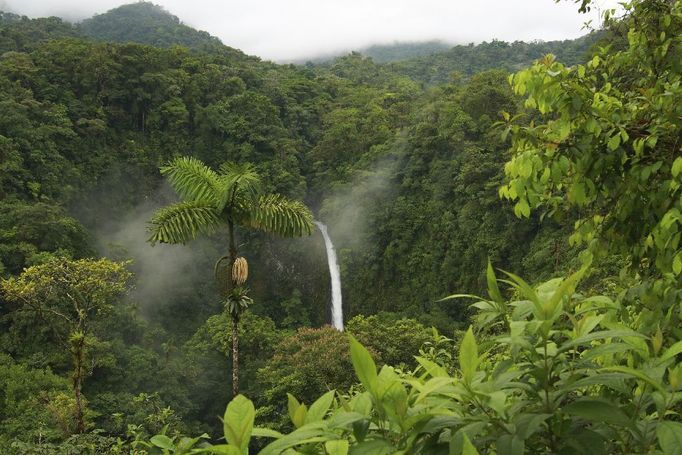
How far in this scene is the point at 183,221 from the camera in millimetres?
6336

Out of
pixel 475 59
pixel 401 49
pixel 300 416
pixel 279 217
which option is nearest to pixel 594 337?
pixel 300 416

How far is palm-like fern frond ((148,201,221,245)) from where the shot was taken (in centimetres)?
625

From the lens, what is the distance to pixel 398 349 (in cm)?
1262

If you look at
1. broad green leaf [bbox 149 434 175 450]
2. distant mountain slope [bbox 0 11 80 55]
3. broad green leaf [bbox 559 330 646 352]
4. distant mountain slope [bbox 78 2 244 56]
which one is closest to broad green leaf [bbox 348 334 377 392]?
broad green leaf [bbox 559 330 646 352]

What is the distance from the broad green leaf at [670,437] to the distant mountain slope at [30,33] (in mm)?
33161

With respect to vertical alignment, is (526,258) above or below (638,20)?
below

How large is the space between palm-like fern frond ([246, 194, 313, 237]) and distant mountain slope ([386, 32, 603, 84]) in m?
35.9

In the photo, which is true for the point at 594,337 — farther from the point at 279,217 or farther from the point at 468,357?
the point at 279,217

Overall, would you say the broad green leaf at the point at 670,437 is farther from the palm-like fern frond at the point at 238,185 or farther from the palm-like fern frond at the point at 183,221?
the palm-like fern frond at the point at 183,221

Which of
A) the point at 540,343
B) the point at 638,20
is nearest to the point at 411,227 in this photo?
the point at 638,20

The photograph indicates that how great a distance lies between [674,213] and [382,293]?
2059cm

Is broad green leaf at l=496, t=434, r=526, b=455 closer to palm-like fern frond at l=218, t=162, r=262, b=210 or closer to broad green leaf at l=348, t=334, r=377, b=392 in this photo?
broad green leaf at l=348, t=334, r=377, b=392

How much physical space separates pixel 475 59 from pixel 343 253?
29037 mm

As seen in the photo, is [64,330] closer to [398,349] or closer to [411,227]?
[398,349]
